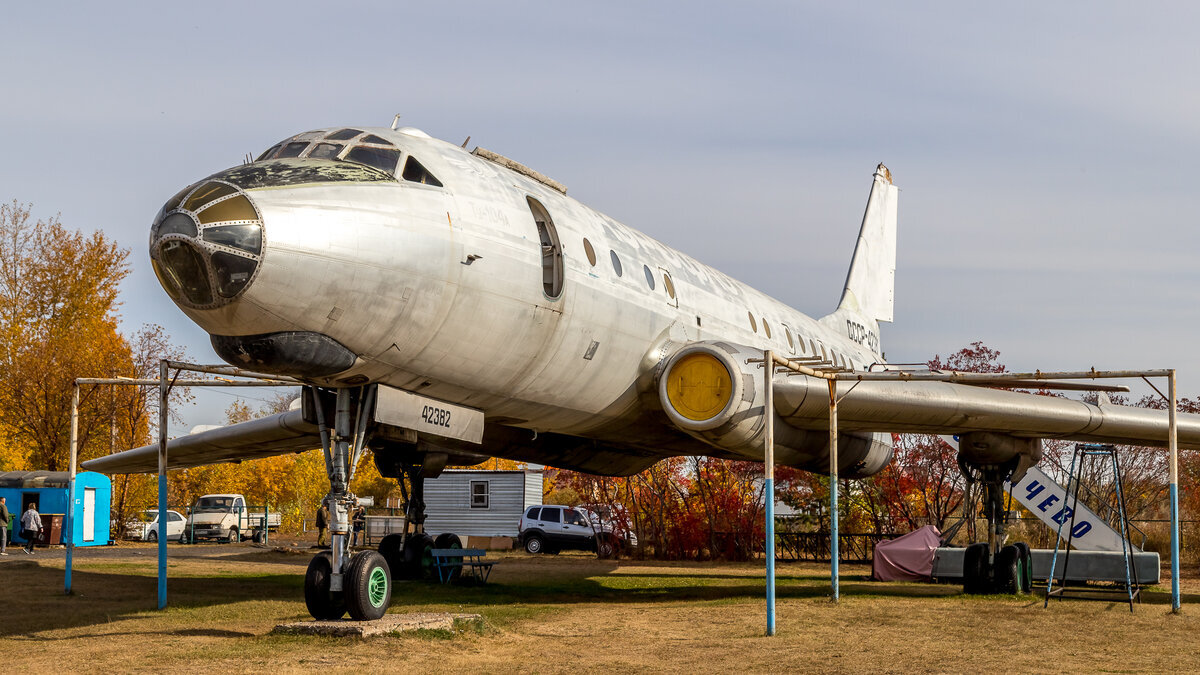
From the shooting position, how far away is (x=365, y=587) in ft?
33.8

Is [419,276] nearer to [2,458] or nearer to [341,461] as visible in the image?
[341,461]

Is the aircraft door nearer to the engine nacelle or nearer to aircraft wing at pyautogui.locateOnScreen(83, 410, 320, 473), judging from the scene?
the engine nacelle

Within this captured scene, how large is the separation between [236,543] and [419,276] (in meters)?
30.6

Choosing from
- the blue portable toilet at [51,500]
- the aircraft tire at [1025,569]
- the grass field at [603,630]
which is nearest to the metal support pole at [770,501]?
the grass field at [603,630]

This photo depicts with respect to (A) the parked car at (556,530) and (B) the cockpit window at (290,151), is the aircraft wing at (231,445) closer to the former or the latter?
(B) the cockpit window at (290,151)

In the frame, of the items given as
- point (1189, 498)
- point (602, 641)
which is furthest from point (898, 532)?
point (602, 641)

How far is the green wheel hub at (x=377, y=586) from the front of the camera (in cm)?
1039

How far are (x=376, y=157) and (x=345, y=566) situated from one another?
3.90m

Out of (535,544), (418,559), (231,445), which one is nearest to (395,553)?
(418,559)

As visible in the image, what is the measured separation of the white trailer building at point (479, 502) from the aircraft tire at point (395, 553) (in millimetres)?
16872

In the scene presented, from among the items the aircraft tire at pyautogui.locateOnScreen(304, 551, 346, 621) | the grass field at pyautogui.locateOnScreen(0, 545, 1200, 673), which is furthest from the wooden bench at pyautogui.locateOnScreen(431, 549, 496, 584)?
the aircraft tire at pyautogui.locateOnScreen(304, 551, 346, 621)

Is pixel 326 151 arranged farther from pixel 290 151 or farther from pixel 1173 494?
pixel 1173 494

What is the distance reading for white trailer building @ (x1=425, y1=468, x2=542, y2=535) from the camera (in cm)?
3597

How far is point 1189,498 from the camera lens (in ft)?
119
